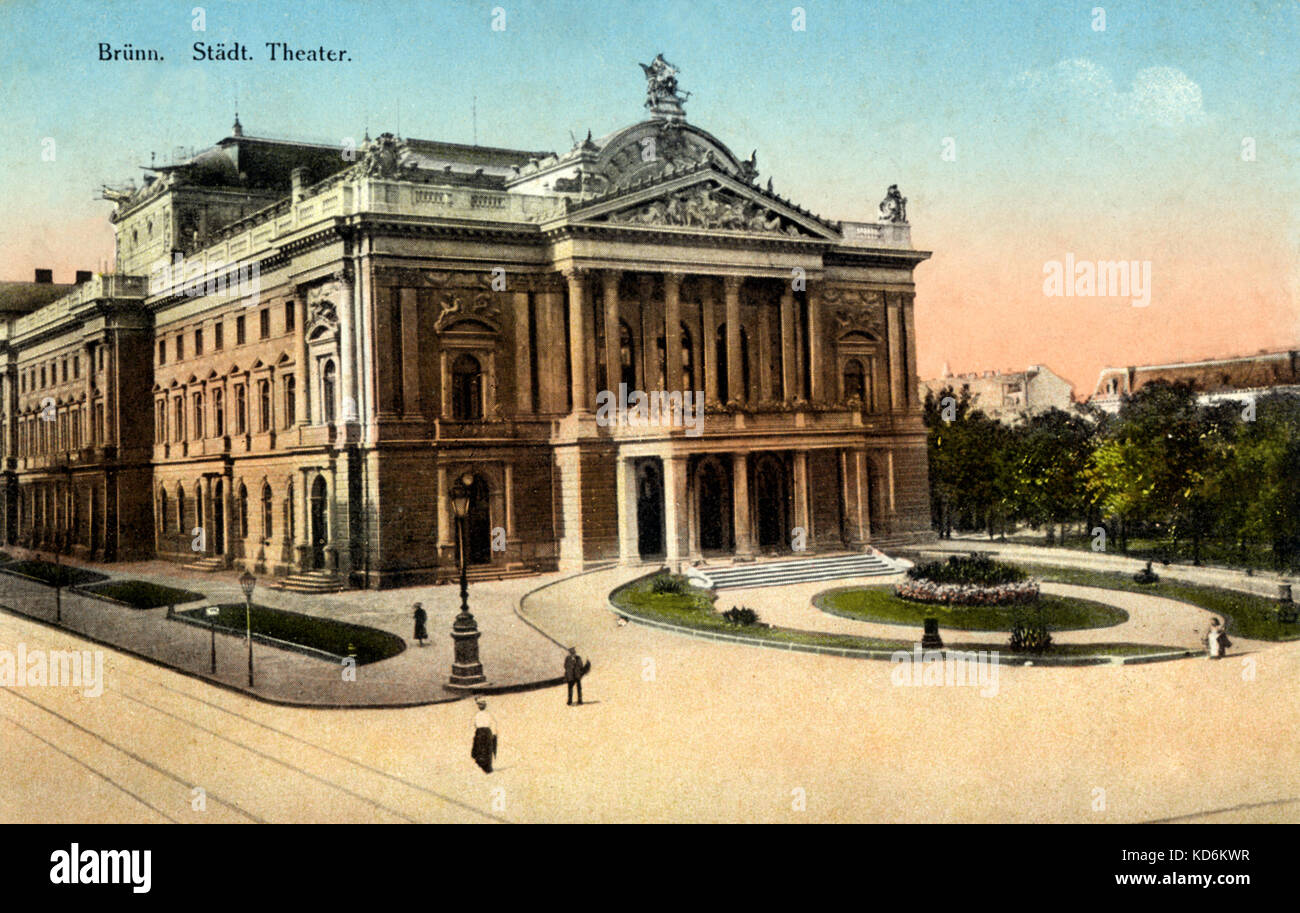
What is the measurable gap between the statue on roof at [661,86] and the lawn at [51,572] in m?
11.9

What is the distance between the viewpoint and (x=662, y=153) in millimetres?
21016

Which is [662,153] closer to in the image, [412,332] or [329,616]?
[412,332]

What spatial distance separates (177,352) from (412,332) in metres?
4.65

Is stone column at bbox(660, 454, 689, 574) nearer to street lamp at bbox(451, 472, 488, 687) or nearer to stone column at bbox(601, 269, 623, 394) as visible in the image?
stone column at bbox(601, 269, 623, 394)

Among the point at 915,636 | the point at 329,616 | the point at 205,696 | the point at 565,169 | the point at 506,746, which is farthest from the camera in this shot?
the point at 565,169

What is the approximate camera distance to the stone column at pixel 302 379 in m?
21.8

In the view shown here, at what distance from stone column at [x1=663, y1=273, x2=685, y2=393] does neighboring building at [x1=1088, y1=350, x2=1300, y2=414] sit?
1087cm

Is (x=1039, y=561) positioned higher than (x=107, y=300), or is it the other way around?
(x=107, y=300)

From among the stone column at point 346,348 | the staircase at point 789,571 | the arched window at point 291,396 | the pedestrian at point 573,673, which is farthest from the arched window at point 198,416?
the pedestrian at point 573,673

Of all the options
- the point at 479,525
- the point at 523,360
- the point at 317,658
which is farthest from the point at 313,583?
the point at 523,360

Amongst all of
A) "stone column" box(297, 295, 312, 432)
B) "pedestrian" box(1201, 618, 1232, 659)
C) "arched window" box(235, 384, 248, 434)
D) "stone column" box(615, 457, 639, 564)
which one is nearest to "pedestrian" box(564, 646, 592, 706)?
Answer: "stone column" box(615, 457, 639, 564)

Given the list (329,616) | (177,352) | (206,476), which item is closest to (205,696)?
(329,616)

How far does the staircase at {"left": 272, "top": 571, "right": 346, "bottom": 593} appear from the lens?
17375mm

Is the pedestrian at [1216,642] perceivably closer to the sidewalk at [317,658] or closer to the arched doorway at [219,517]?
the sidewalk at [317,658]
